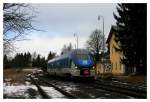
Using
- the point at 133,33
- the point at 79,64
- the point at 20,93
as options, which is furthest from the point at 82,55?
the point at 20,93

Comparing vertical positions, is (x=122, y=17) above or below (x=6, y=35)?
above

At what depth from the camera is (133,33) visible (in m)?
34.0

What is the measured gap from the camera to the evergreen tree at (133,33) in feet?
105

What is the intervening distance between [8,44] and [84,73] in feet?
54.1

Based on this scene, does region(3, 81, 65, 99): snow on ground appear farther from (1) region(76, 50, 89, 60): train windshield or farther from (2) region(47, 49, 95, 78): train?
(1) region(76, 50, 89, 60): train windshield

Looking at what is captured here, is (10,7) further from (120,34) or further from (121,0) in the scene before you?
(120,34)

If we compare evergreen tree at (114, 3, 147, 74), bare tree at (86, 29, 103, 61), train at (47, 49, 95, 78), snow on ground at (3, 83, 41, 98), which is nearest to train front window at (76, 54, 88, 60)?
train at (47, 49, 95, 78)

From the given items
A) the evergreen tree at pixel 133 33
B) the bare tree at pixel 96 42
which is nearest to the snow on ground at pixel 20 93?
the evergreen tree at pixel 133 33

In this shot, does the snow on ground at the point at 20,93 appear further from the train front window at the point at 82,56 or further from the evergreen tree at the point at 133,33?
the evergreen tree at the point at 133,33

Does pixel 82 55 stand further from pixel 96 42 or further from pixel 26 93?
pixel 96 42

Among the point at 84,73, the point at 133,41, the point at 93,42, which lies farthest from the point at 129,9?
the point at 93,42

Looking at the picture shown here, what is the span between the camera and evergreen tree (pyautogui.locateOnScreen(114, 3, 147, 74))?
32.2 m

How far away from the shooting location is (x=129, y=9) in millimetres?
34500

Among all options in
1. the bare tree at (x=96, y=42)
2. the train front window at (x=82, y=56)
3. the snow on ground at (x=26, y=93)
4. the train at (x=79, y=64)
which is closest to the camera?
the snow on ground at (x=26, y=93)
